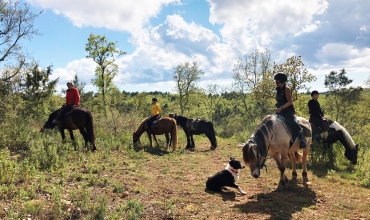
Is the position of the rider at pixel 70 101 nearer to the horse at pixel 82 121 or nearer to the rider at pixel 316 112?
the horse at pixel 82 121

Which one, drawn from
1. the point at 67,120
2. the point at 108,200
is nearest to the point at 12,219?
the point at 108,200

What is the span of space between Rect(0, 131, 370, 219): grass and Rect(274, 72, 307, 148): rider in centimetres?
135

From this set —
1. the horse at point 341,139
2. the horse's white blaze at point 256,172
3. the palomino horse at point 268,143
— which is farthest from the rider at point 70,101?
the horse at point 341,139

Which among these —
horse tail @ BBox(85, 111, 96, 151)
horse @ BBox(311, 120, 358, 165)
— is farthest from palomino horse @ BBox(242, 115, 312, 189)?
horse tail @ BBox(85, 111, 96, 151)

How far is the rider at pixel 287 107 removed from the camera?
21.2 ft

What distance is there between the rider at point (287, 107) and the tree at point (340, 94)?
35.3 m

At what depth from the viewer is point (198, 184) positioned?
691 centimetres

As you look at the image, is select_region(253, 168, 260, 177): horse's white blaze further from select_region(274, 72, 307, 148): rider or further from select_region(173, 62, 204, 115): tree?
select_region(173, 62, 204, 115): tree

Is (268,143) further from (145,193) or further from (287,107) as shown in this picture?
(145,193)

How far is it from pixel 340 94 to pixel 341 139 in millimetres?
32009

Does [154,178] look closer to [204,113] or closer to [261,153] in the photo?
[261,153]

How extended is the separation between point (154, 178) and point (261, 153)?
9.72ft

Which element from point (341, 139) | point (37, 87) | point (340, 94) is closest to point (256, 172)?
point (341, 139)

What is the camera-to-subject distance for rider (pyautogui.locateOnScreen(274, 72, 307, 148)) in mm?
6469
